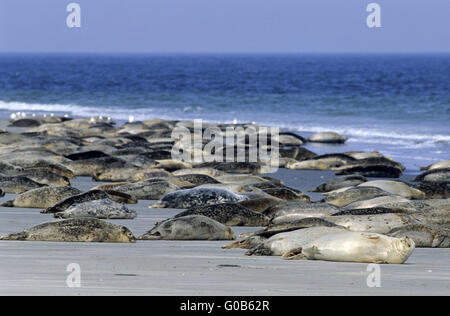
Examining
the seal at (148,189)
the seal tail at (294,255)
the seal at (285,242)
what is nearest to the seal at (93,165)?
the seal at (148,189)

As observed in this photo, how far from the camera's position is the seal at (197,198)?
41.9 ft

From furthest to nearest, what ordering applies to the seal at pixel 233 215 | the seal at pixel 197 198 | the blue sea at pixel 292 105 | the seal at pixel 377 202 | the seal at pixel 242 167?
the blue sea at pixel 292 105 → the seal at pixel 242 167 → the seal at pixel 197 198 → the seal at pixel 377 202 → the seal at pixel 233 215

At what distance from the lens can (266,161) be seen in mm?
21250

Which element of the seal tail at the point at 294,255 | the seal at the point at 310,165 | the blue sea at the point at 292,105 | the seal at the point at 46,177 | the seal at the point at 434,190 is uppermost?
the seal tail at the point at 294,255

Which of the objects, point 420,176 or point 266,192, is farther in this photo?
point 420,176

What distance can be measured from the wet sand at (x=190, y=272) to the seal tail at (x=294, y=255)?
0.22ft

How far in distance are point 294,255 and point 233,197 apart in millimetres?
4849

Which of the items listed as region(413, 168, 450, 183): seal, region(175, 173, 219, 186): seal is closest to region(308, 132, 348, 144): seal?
region(413, 168, 450, 183): seal

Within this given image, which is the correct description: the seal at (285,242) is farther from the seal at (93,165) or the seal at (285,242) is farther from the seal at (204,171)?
the seal at (93,165)

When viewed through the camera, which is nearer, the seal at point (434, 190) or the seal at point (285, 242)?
the seal at point (285, 242)

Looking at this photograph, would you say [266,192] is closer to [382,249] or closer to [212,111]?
[382,249]

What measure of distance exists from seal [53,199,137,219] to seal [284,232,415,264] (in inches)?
148

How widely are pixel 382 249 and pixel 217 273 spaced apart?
1529 millimetres
